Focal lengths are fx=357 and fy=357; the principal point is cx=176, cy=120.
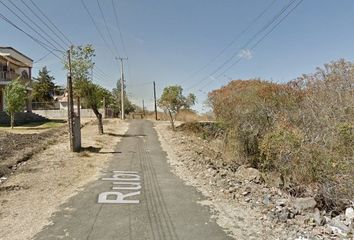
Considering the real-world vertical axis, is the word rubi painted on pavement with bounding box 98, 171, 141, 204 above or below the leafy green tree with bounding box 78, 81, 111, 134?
below

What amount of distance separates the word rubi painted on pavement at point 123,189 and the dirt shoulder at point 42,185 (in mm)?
852

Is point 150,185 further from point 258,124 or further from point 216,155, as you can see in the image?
point 216,155

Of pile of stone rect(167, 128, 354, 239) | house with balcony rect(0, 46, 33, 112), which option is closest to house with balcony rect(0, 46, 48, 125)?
house with balcony rect(0, 46, 33, 112)

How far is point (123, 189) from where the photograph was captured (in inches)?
406

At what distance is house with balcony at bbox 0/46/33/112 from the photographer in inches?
1470

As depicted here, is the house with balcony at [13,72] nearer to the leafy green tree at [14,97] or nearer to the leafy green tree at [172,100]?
the leafy green tree at [14,97]

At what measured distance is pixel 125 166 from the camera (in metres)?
14.2

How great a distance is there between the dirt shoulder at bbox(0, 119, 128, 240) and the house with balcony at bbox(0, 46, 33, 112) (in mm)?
22331

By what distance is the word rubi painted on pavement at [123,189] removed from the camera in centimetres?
911

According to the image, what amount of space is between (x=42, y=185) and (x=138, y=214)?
4.35 m

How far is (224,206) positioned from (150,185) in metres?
3.00

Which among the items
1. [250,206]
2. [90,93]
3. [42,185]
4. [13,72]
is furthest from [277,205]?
[13,72]

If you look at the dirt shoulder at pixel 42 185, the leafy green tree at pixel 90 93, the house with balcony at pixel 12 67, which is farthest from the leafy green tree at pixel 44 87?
the dirt shoulder at pixel 42 185

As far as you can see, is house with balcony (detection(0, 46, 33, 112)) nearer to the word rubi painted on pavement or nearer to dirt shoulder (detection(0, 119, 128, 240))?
dirt shoulder (detection(0, 119, 128, 240))
